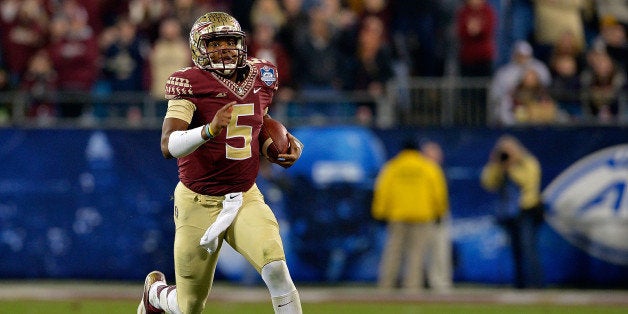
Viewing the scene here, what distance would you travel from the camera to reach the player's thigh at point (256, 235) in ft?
23.6

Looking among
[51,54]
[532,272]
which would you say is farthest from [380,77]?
[51,54]

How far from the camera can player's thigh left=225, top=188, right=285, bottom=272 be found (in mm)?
7203

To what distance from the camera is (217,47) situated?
294 inches

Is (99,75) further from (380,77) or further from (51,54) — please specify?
(380,77)

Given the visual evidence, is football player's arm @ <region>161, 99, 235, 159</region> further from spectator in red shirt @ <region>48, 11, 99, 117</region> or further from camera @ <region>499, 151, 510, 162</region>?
spectator in red shirt @ <region>48, 11, 99, 117</region>

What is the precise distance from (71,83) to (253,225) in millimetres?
7643

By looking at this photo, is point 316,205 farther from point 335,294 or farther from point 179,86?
point 179,86

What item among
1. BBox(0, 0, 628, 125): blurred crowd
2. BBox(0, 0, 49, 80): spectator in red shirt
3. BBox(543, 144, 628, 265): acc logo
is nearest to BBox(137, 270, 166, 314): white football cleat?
BBox(0, 0, 628, 125): blurred crowd

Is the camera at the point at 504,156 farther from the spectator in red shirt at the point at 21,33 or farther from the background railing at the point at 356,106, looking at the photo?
the spectator in red shirt at the point at 21,33

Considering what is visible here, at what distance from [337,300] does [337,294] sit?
2.33 feet

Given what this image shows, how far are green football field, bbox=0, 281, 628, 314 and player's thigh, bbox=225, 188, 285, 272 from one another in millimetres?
3736

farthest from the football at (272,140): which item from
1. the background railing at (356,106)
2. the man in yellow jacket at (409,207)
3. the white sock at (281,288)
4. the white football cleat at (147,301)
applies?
the background railing at (356,106)

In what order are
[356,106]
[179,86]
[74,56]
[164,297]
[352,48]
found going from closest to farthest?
[179,86] < [164,297] < [356,106] < [352,48] < [74,56]

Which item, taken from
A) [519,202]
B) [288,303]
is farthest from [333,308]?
[288,303]
